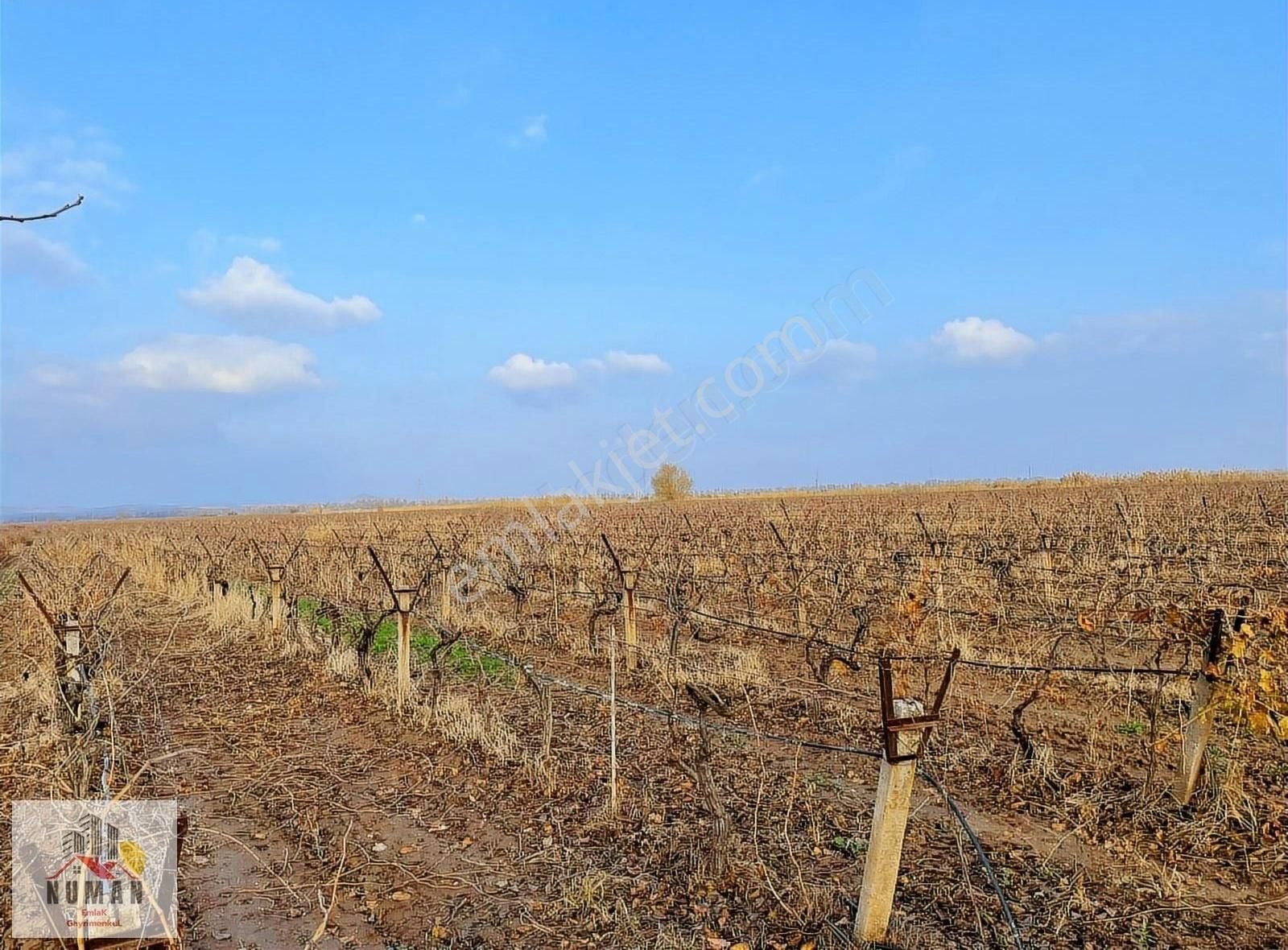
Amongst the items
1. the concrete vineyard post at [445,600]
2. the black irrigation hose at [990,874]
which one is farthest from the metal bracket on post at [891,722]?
the concrete vineyard post at [445,600]

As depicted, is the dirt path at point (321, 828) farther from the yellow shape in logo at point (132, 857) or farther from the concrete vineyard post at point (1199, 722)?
the concrete vineyard post at point (1199, 722)

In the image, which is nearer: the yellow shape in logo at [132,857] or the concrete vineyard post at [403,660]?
the yellow shape in logo at [132,857]

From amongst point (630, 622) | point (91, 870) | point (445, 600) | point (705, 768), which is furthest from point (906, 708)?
point (445, 600)

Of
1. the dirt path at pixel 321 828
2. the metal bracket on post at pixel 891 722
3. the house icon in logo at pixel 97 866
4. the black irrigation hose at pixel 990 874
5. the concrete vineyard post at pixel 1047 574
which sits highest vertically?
the concrete vineyard post at pixel 1047 574

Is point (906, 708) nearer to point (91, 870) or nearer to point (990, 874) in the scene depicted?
point (990, 874)

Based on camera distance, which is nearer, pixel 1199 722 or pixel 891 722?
pixel 891 722

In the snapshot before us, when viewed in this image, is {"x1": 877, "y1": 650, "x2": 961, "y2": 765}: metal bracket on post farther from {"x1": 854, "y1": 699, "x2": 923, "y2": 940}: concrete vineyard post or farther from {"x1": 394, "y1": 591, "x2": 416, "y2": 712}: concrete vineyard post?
{"x1": 394, "y1": 591, "x2": 416, "y2": 712}: concrete vineyard post

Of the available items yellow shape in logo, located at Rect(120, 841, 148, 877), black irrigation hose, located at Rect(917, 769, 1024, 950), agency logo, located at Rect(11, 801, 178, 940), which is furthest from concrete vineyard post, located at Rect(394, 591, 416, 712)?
black irrigation hose, located at Rect(917, 769, 1024, 950)

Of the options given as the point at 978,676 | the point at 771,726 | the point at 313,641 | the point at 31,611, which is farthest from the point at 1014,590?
the point at 31,611

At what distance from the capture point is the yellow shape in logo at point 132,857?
2.80 m

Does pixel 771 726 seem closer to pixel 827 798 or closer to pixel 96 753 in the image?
pixel 827 798

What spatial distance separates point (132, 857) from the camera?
285cm

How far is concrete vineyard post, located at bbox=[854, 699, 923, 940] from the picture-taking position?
9.57ft

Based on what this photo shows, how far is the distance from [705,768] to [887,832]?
1089mm
